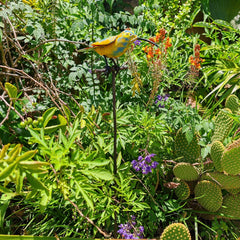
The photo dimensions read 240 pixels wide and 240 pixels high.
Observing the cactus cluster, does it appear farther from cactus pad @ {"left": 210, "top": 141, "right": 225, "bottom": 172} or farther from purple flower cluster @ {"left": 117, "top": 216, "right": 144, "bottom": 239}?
purple flower cluster @ {"left": 117, "top": 216, "right": 144, "bottom": 239}

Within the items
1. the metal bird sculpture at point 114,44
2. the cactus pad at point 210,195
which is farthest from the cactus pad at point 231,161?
the metal bird sculpture at point 114,44

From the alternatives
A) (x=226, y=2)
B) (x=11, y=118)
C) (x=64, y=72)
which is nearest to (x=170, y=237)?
(x=11, y=118)

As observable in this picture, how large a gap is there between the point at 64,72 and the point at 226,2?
186 centimetres

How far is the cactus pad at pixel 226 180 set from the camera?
1.23 meters

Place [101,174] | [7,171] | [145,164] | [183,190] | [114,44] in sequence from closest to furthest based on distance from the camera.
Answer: [7,171] → [114,44] → [101,174] → [145,164] → [183,190]

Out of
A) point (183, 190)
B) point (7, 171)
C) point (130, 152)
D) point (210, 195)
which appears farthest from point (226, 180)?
point (7, 171)

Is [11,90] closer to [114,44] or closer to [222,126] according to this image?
[114,44]

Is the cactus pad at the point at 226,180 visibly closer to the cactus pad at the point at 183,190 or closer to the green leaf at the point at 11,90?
the cactus pad at the point at 183,190

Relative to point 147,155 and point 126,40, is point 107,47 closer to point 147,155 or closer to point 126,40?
point 126,40

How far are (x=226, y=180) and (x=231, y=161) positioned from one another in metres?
0.13

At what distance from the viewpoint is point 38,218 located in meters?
1.37

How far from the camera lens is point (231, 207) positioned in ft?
4.22

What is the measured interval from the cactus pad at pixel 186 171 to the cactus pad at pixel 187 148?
0.31 feet

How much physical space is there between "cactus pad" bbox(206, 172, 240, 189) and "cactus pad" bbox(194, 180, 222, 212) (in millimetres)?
32
